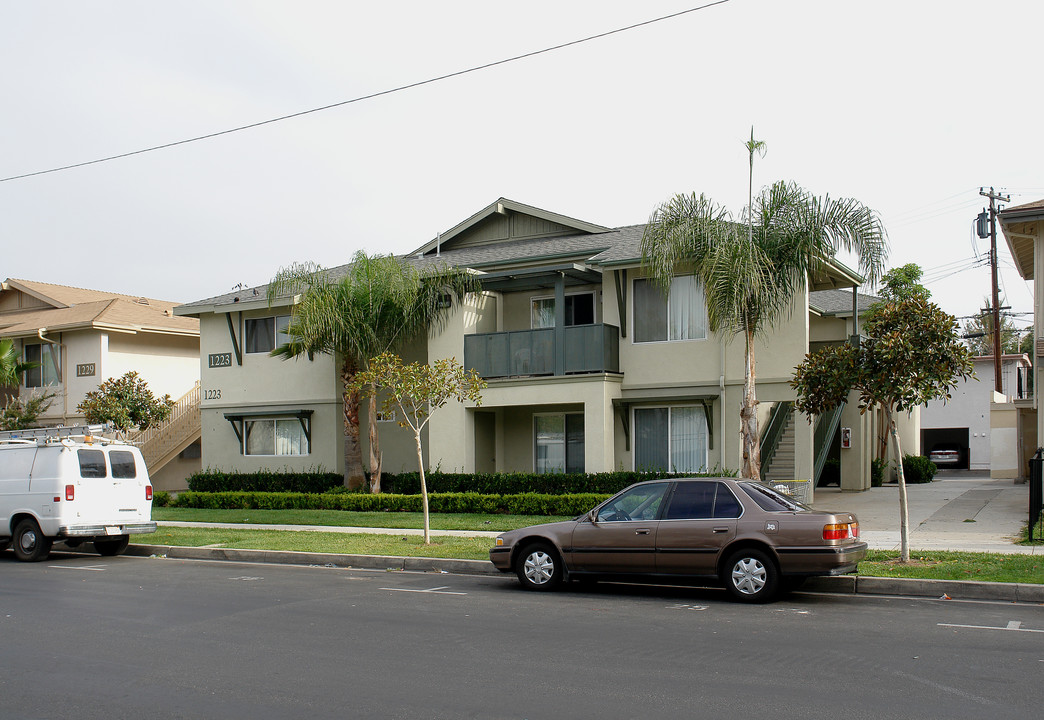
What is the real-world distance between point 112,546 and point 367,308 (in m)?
8.37

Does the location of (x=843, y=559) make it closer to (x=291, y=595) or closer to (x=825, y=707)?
(x=825, y=707)

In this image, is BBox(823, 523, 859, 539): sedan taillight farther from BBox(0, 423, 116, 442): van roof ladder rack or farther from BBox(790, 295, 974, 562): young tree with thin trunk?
BBox(0, 423, 116, 442): van roof ladder rack

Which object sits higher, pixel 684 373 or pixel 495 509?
pixel 684 373

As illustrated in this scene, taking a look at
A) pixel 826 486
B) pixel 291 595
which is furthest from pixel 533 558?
pixel 826 486

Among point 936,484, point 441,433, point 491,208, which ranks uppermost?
point 491,208

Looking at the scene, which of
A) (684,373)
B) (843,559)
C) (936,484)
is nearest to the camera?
(843,559)

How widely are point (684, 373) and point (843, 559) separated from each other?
439 inches

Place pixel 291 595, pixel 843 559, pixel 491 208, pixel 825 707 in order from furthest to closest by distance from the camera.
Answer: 1. pixel 491 208
2. pixel 291 595
3. pixel 843 559
4. pixel 825 707

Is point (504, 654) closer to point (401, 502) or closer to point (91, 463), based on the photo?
point (91, 463)

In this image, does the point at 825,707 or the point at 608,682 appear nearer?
the point at 825,707

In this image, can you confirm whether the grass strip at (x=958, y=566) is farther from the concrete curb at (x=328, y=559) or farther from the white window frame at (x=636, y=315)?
the white window frame at (x=636, y=315)

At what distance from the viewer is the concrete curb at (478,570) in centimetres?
1119

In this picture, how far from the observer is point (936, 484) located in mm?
30812

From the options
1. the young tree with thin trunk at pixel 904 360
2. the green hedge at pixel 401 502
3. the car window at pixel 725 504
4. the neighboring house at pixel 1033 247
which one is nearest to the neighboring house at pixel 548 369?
the green hedge at pixel 401 502
